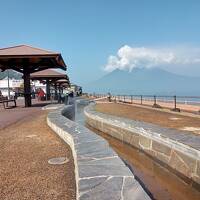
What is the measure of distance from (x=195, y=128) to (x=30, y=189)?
6.44m

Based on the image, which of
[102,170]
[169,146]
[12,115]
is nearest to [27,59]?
[12,115]

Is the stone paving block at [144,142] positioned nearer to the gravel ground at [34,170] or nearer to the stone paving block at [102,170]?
the gravel ground at [34,170]

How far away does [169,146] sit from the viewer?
6.96 m

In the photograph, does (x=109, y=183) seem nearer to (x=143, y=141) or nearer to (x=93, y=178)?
(x=93, y=178)

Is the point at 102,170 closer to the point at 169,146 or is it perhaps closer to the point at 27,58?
the point at 169,146

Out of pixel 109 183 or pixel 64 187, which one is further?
pixel 64 187

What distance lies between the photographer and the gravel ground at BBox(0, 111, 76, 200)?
4652 millimetres

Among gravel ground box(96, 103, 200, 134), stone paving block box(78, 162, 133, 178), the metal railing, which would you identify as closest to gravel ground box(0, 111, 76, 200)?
stone paving block box(78, 162, 133, 178)

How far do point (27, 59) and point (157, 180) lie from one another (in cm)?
1905

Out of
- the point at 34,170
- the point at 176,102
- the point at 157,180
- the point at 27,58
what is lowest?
the point at 157,180

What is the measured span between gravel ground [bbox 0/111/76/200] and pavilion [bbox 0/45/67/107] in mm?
13152

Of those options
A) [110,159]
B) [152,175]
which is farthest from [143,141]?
[110,159]

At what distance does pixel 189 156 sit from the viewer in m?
6.09

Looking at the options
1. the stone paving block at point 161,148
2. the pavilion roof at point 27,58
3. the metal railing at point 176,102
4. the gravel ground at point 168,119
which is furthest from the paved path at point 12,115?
the metal railing at point 176,102
